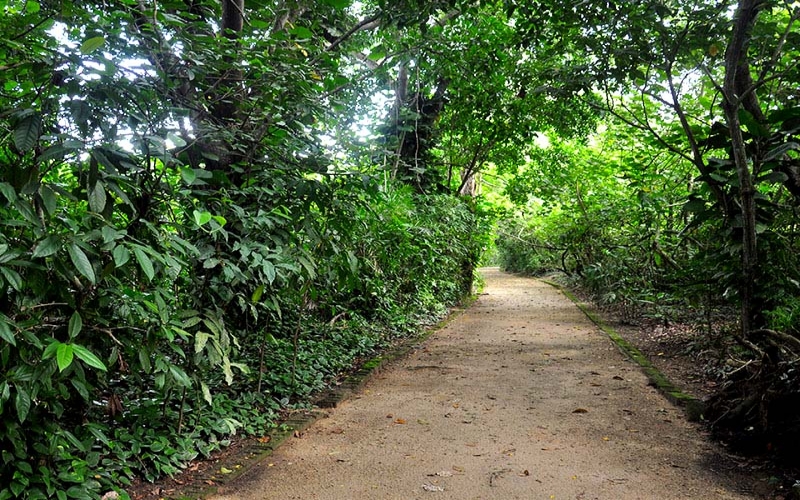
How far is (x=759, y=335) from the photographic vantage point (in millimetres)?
4137

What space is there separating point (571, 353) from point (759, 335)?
411cm

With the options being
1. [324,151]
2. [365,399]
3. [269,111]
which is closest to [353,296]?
[365,399]

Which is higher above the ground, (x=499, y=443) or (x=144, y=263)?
(x=144, y=263)

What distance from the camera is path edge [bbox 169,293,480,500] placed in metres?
3.36

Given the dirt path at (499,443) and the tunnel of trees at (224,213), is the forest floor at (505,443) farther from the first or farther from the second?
the tunnel of trees at (224,213)

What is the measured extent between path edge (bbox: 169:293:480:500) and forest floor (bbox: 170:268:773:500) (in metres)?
0.06

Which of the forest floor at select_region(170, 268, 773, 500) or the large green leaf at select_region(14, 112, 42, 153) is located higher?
the large green leaf at select_region(14, 112, 42, 153)

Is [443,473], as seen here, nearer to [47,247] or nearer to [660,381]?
[47,247]

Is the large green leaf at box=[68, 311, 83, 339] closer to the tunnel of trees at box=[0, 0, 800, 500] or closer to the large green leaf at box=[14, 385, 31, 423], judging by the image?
the tunnel of trees at box=[0, 0, 800, 500]

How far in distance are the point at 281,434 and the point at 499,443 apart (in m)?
1.65

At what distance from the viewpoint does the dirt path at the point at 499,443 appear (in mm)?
3473

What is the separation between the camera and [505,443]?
429cm

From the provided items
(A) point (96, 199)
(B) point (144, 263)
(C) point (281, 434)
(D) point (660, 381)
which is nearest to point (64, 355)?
(B) point (144, 263)

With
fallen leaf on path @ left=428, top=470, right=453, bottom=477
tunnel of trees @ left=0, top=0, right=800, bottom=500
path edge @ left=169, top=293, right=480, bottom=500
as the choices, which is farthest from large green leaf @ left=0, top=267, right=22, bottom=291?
fallen leaf on path @ left=428, top=470, right=453, bottom=477
